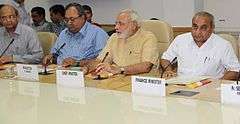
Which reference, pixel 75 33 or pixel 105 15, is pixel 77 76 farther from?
pixel 105 15

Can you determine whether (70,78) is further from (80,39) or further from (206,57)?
(80,39)

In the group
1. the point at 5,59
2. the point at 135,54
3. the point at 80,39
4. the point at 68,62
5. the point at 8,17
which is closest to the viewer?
the point at 135,54

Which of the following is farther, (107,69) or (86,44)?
(86,44)

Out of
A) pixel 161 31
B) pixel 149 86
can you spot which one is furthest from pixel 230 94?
pixel 161 31

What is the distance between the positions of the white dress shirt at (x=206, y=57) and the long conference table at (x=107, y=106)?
0.53m

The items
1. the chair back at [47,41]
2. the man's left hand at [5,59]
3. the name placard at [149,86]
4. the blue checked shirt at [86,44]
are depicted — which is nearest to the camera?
the name placard at [149,86]

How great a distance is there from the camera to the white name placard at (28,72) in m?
2.92

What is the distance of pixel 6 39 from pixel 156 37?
5.12 ft

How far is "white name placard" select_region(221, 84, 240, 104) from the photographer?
6.52ft

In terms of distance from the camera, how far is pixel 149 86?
2312 mm

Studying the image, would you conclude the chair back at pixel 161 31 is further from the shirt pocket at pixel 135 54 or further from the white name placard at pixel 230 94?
the white name placard at pixel 230 94

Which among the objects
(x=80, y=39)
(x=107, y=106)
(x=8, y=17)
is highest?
(x=8, y=17)

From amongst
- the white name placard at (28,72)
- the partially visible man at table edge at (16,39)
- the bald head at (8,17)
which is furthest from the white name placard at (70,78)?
the bald head at (8,17)

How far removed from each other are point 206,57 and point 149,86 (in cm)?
92
